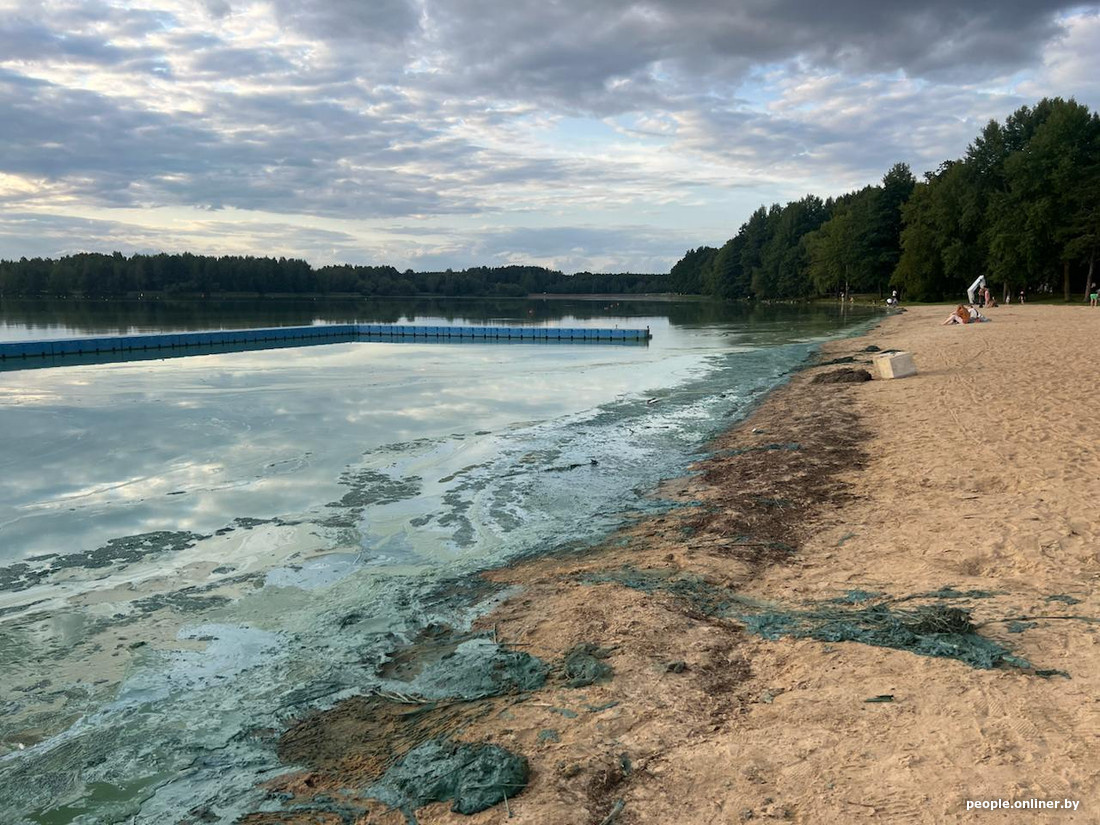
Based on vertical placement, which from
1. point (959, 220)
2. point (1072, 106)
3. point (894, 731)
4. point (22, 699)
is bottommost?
point (22, 699)

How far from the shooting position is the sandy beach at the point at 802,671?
3.70 meters

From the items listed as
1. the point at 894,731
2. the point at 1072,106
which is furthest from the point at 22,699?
the point at 1072,106

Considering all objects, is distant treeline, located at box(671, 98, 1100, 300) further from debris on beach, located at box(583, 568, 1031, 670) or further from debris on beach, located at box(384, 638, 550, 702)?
debris on beach, located at box(384, 638, 550, 702)

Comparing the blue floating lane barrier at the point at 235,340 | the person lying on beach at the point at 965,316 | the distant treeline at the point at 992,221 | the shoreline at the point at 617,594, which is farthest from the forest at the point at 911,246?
the shoreline at the point at 617,594

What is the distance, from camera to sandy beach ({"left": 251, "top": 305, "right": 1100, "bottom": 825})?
3.70 meters

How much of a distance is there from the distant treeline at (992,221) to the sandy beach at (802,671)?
179ft

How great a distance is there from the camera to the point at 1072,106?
183 feet

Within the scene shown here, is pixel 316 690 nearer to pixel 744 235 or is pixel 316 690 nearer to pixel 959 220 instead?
pixel 959 220

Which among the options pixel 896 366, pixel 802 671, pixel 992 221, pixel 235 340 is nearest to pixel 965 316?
pixel 896 366

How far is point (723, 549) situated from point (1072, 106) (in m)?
65.8

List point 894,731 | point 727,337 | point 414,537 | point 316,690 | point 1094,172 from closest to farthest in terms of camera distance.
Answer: point 894,731 → point 316,690 → point 414,537 → point 727,337 → point 1094,172

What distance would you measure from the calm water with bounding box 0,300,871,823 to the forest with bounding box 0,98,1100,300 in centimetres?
4659

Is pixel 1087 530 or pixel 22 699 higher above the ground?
pixel 1087 530

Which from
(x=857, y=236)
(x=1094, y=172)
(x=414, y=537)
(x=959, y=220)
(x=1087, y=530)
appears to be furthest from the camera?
(x=857, y=236)
